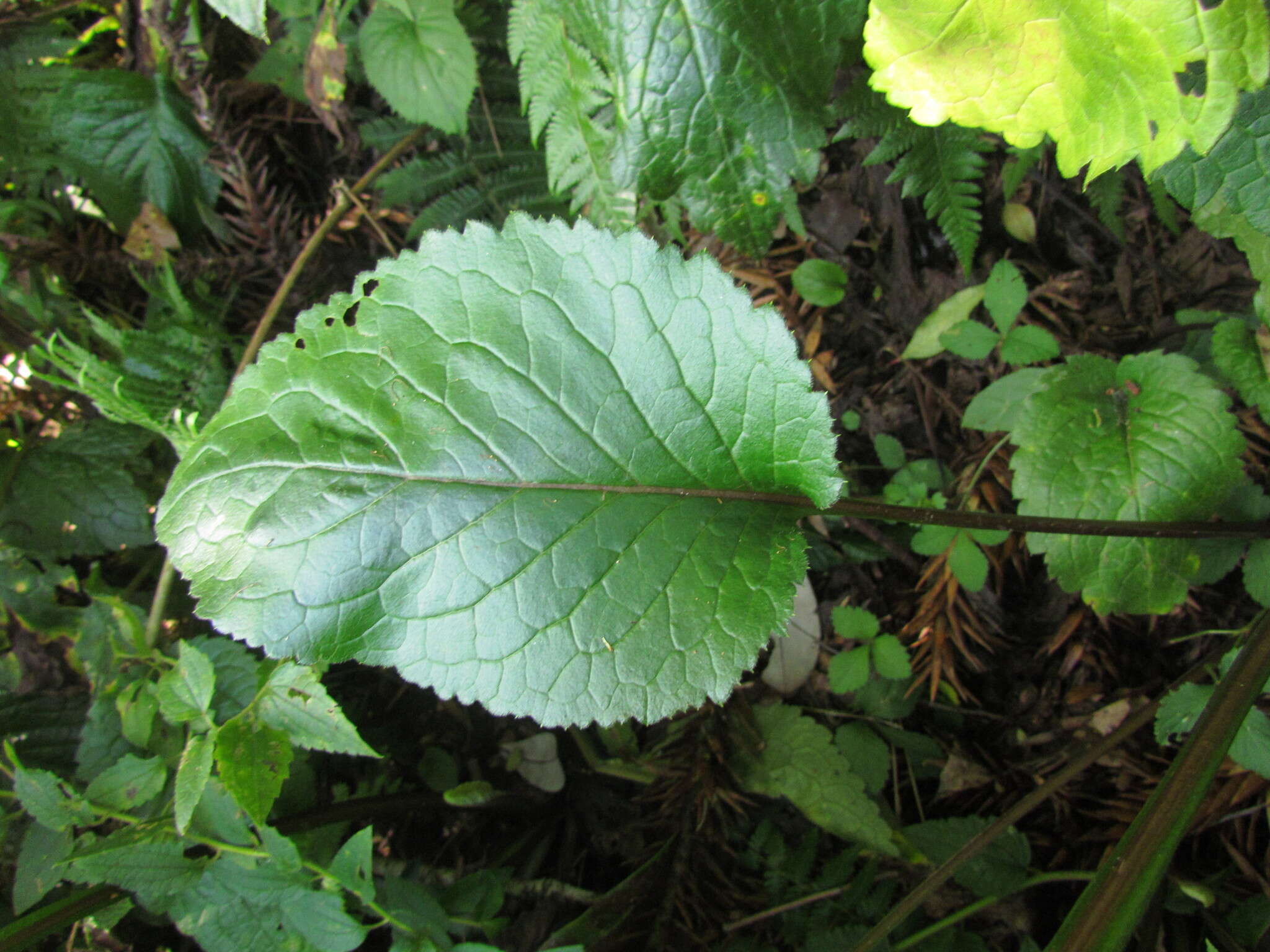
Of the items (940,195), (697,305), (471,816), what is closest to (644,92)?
(697,305)

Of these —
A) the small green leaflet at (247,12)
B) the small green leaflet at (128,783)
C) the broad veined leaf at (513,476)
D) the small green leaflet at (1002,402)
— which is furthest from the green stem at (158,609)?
the small green leaflet at (1002,402)

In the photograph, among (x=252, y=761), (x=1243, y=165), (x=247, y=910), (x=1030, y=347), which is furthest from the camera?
(x=1030, y=347)

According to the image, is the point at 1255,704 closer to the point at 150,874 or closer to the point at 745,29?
the point at 745,29

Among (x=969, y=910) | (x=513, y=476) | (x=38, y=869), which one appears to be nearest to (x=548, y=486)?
(x=513, y=476)

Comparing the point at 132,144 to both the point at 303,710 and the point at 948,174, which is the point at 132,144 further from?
the point at 948,174

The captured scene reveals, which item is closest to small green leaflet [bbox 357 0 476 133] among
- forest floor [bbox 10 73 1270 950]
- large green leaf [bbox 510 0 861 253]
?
forest floor [bbox 10 73 1270 950]
